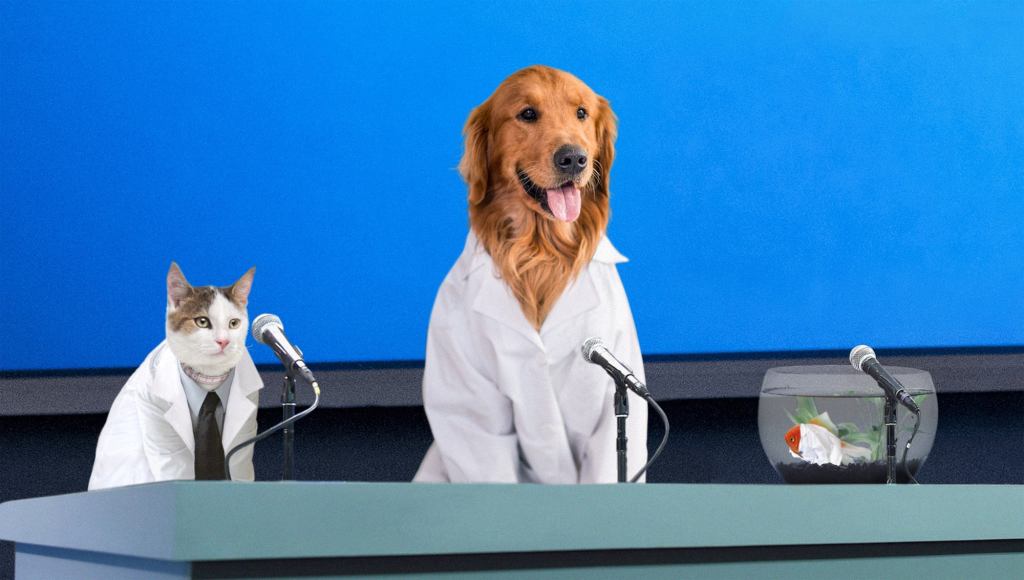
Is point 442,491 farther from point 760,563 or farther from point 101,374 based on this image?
point 101,374

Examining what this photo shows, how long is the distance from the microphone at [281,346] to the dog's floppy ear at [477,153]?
2.55 ft

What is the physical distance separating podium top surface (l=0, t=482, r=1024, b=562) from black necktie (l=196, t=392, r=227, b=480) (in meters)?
0.49

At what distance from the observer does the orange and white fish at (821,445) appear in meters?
1.71

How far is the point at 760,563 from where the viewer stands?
1.19m

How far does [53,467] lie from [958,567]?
2.06m

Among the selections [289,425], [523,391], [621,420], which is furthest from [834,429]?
[289,425]

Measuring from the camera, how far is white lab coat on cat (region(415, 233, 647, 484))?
6.81 feet

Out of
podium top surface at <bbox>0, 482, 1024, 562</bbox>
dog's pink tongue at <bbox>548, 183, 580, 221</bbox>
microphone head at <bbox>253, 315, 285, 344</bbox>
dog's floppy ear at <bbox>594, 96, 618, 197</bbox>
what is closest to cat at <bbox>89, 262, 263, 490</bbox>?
microphone head at <bbox>253, 315, 285, 344</bbox>

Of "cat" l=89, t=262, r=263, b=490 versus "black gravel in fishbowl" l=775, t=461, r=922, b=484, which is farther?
"cat" l=89, t=262, r=263, b=490

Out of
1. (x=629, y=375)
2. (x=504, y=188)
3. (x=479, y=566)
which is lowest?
(x=479, y=566)

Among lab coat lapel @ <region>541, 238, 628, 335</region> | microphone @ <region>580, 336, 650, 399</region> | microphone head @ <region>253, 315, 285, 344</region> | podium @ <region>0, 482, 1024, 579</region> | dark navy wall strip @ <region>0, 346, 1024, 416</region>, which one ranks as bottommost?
podium @ <region>0, 482, 1024, 579</region>

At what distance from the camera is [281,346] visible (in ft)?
4.98

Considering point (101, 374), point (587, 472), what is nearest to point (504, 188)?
point (587, 472)

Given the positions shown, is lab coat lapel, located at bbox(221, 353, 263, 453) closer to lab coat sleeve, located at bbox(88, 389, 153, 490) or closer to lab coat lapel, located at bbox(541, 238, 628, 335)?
lab coat sleeve, located at bbox(88, 389, 153, 490)
